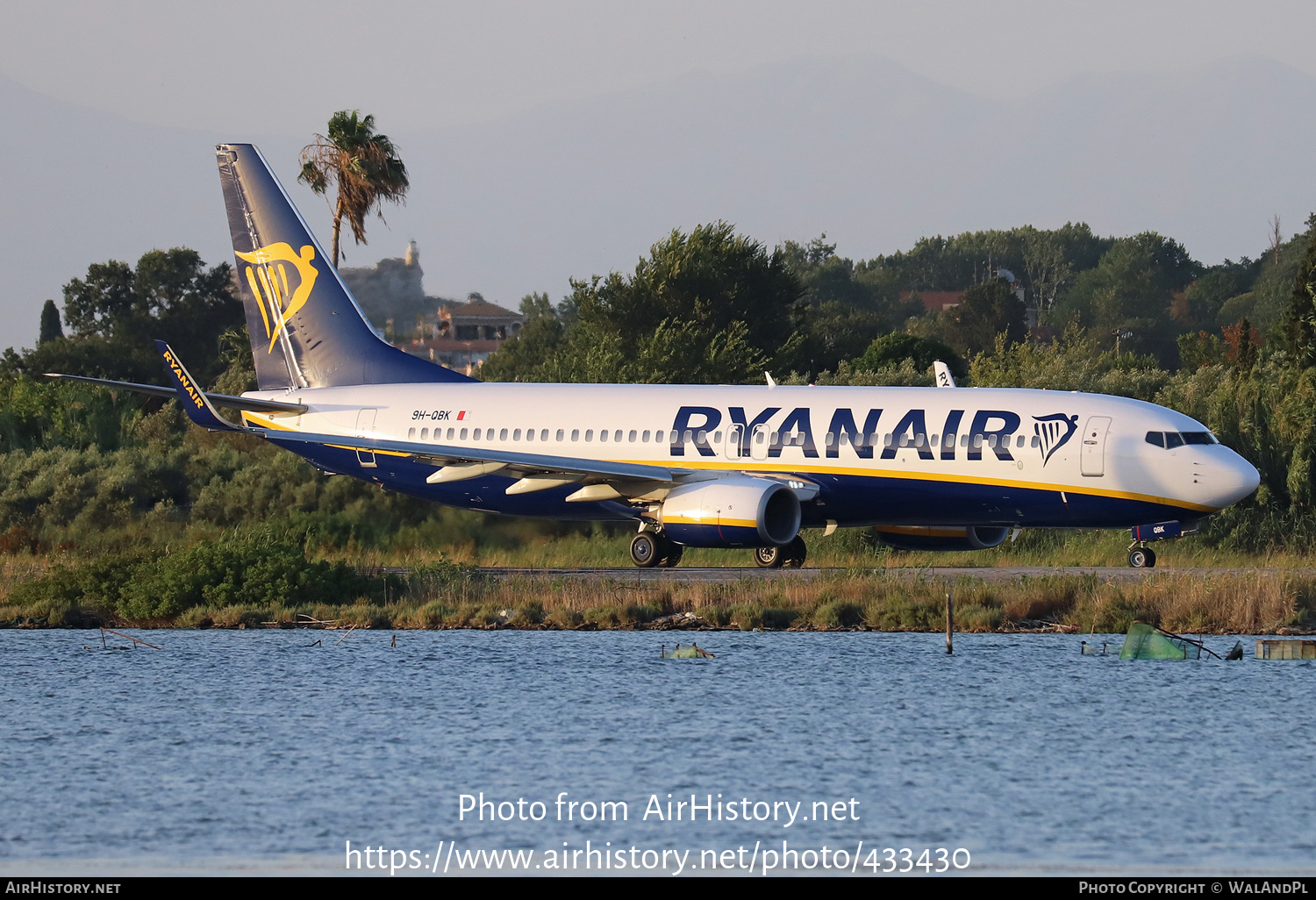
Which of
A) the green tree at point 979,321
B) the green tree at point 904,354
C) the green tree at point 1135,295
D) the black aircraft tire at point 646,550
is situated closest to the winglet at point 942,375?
the black aircraft tire at point 646,550

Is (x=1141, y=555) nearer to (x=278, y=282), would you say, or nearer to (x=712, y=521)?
(x=712, y=521)

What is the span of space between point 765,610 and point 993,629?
3943mm

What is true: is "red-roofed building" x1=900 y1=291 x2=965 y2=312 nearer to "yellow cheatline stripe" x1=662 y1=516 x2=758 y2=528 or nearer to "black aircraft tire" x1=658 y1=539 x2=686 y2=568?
"black aircraft tire" x1=658 y1=539 x2=686 y2=568

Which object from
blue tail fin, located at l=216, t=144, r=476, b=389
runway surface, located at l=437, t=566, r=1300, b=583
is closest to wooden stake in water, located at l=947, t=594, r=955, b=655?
runway surface, located at l=437, t=566, r=1300, b=583

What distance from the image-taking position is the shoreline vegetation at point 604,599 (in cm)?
3055

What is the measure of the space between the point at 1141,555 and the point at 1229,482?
2.85 m

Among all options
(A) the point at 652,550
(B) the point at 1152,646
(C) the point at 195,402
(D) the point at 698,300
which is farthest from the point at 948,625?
(D) the point at 698,300

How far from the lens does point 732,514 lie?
114ft

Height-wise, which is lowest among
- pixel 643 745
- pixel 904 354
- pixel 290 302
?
pixel 643 745

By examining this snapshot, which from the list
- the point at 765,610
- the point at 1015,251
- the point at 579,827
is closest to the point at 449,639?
the point at 765,610

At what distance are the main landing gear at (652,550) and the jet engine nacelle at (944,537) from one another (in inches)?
181

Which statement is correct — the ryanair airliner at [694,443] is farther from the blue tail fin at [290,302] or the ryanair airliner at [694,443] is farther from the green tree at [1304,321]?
the green tree at [1304,321]

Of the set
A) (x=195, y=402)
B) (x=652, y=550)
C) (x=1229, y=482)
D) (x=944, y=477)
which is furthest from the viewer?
(x=195, y=402)

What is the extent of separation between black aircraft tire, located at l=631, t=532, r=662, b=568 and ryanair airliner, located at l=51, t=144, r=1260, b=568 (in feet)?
0.12
